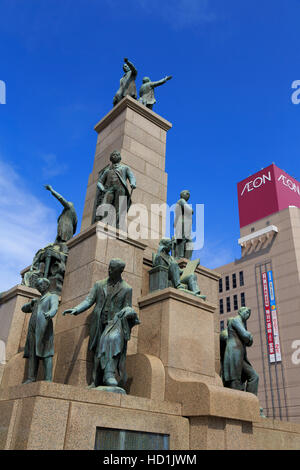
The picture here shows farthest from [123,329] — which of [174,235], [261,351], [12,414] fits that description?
[261,351]

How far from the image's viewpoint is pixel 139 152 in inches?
638

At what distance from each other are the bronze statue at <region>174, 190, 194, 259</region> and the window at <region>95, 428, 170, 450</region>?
7.79 metres

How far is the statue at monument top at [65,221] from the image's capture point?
560 inches

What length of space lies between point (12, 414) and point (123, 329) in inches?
110

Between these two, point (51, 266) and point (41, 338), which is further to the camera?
point (51, 266)

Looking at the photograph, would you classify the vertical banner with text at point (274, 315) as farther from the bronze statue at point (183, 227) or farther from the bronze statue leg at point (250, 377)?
the bronze statue leg at point (250, 377)

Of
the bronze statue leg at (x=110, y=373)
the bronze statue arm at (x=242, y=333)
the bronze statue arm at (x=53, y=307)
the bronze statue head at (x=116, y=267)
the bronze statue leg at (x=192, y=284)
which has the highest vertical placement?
the bronze statue leg at (x=192, y=284)

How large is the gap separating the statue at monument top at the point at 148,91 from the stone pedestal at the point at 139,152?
1.24m

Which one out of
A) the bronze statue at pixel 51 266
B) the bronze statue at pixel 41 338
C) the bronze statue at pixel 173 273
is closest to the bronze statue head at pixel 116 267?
the bronze statue at pixel 41 338

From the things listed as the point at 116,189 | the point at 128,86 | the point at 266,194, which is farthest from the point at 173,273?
the point at 266,194

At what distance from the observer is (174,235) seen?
577 inches

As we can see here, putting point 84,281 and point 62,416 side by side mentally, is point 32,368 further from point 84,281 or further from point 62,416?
point 62,416

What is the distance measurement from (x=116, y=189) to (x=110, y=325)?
5.62 meters
